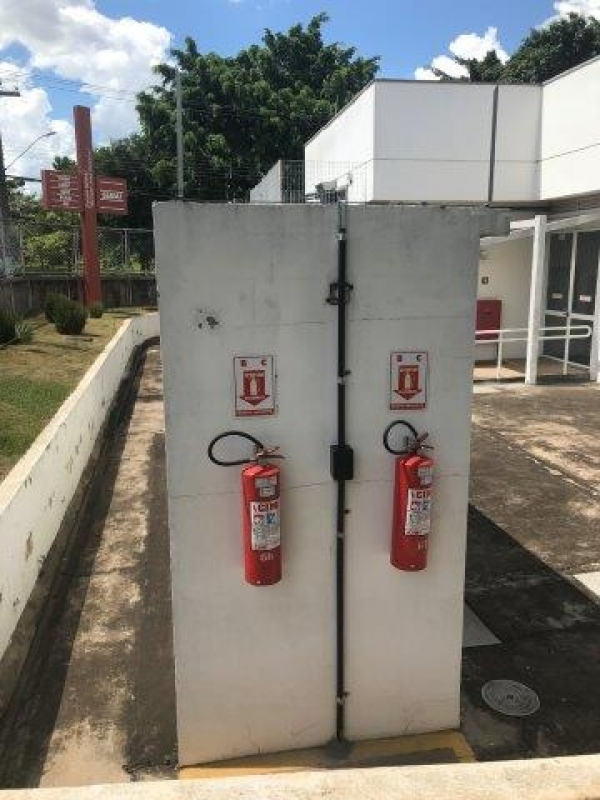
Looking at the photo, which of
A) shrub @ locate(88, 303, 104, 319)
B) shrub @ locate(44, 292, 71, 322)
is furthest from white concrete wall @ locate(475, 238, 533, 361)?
shrub @ locate(88, 303, 104, 319)

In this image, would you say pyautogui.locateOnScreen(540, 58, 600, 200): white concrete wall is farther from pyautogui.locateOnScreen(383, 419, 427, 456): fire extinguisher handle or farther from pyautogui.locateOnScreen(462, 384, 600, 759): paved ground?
pyautogui.locateOnScreen(383, 419, 427, 456): fire extinguisher handle

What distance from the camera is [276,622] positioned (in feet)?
11.0

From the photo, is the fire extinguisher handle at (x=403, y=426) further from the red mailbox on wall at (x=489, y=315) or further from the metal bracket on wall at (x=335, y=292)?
the red mailbox on wall at (x=489, y=315)

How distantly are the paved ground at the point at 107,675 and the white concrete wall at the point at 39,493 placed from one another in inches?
15.2

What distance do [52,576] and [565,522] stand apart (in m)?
4.87

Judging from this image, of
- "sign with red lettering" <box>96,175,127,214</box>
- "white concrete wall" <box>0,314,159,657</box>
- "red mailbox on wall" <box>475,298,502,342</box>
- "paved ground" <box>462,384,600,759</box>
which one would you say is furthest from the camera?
"sign with red lettering" <box>96,175,127,214</box>

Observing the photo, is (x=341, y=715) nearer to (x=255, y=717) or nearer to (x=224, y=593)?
(x=255, y=717)

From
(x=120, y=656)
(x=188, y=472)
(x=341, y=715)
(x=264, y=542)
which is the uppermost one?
(x=188, y=472)

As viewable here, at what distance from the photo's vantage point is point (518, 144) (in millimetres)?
13742

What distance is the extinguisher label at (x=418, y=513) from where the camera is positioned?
3230mm

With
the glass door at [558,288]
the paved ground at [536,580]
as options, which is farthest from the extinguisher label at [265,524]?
the glass door at [558,288]

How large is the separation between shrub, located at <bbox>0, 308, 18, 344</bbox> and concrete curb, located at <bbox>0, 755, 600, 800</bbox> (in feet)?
39.1

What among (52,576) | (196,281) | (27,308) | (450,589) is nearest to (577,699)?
(450,589)

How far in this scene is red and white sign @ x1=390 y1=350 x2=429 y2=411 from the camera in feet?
10.6
